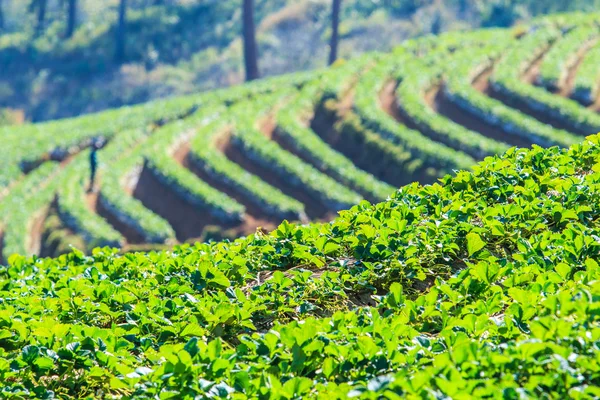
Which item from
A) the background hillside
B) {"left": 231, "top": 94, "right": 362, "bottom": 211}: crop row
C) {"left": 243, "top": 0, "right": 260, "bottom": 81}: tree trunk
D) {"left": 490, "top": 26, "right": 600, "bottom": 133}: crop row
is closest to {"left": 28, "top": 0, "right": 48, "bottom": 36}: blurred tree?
the background hillside

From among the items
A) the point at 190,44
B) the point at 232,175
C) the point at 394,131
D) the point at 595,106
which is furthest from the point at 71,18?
the point at 595,106

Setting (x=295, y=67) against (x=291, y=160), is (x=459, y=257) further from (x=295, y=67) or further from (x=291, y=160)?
(x=295, y=67)

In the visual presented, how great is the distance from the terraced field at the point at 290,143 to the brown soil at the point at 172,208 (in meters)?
0.06

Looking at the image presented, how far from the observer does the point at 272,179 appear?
34656 millimetres

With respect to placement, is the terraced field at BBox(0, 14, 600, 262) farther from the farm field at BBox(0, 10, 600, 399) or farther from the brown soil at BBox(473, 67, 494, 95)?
the farm field at BBox(0, 10, 600, 399)

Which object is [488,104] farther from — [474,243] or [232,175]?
[474,243]

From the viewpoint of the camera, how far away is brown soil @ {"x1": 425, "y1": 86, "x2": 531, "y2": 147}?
35062 mm

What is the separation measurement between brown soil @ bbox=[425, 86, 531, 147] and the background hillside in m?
27.2

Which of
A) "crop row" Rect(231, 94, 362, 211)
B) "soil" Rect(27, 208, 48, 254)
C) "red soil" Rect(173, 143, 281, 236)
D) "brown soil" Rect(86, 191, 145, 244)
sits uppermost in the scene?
"crop row" Rect(231, 94, 362, 211)

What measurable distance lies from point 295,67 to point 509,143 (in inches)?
1447

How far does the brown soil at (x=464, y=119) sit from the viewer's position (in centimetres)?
3506

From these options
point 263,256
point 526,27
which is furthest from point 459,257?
point 526,27

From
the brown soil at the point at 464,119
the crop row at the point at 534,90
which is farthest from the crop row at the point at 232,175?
the crop row at the point at 534,90

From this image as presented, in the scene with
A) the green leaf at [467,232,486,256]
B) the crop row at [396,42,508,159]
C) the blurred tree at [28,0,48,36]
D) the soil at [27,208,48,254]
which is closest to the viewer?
the green leaf at [467,232,486,256]
